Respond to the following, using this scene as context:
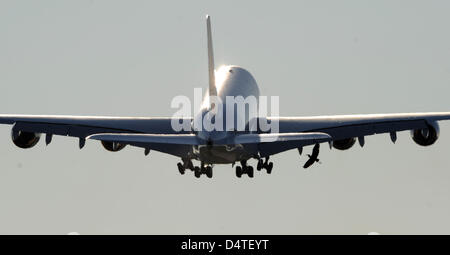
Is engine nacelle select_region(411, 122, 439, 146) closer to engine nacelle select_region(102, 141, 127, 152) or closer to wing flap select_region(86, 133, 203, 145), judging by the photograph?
wing flap select_region(86, 133, 203, 145)

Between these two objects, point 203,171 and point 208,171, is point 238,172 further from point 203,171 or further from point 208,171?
point 203,171

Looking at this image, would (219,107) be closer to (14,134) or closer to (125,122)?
(125,122)

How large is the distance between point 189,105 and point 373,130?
9.95 meters

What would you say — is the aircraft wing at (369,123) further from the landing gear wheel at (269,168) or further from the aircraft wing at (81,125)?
the aircraft wing at (81,125)

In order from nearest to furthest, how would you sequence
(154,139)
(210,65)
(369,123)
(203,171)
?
1. (154,139)
2. (203,171)
3. (210,65)
4. (369,123)

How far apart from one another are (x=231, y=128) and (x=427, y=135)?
13152 millimetres

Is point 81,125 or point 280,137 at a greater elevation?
point 81,125

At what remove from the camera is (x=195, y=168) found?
55.4 m

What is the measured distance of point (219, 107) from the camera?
54031 millimetres

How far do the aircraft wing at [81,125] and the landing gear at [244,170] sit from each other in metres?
5.73

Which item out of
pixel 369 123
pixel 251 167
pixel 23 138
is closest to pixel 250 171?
pixel 251 167
